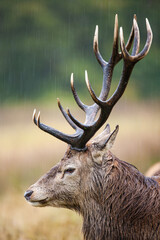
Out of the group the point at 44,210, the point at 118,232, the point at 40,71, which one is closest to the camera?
the point at 118,232

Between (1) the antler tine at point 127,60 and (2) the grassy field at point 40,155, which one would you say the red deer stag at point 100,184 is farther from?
(2) the grassy field at point 40,155

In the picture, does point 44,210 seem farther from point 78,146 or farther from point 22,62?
point 22,62

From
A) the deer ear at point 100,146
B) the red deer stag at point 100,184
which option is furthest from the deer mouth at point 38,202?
the deer ear at point 100,146

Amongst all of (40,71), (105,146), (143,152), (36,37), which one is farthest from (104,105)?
(36,37)

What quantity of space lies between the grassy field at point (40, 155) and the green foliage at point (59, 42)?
1.29m

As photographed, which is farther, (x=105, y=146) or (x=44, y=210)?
(x=44, y=210)

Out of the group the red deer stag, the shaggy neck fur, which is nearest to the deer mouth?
the red deer stag

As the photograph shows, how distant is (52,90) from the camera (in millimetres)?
12109

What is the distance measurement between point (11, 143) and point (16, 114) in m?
1.46

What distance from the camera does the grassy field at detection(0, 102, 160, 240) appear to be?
5996mm

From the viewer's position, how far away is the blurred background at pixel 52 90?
6.87 meters

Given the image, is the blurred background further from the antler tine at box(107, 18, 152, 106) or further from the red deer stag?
the antler tine at box(107, 18, 152, 106)

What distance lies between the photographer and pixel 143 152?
8945 mm

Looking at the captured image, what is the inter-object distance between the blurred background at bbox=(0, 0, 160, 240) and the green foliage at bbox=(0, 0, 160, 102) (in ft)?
0.09
